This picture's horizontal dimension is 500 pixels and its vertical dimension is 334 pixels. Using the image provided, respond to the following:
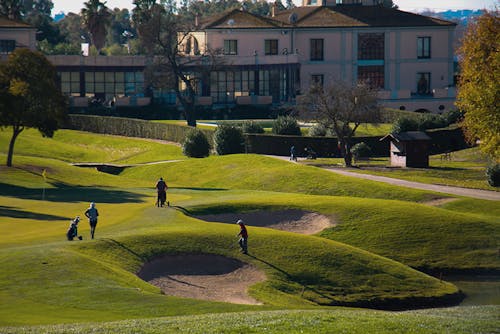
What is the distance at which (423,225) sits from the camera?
59.8m

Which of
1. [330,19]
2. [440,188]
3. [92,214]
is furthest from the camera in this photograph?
[330,19]

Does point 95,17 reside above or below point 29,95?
above

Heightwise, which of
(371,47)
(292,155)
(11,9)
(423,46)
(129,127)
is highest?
(11,9)

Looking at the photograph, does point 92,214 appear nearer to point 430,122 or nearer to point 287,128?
point 287,128

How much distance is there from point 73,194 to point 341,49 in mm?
75747

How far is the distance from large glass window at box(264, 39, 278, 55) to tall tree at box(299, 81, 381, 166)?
5079 centimetres

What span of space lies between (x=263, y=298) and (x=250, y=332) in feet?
45.3

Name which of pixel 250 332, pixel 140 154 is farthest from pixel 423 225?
pixel 140 154

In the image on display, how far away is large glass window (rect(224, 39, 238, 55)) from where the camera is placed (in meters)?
139

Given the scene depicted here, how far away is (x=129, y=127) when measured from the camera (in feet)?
371

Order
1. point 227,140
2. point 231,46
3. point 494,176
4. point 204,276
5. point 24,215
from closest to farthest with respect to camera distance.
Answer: point 204,276 → point 24,215 → point 494,176 → point 227,140 → point 231,46

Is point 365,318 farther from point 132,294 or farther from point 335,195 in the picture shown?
point 335,195

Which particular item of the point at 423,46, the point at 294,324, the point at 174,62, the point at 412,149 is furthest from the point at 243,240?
the point at 423,46

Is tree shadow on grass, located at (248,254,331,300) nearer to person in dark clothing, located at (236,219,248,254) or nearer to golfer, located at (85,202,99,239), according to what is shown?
person in dark clothing, located at (236,219,248,254)
